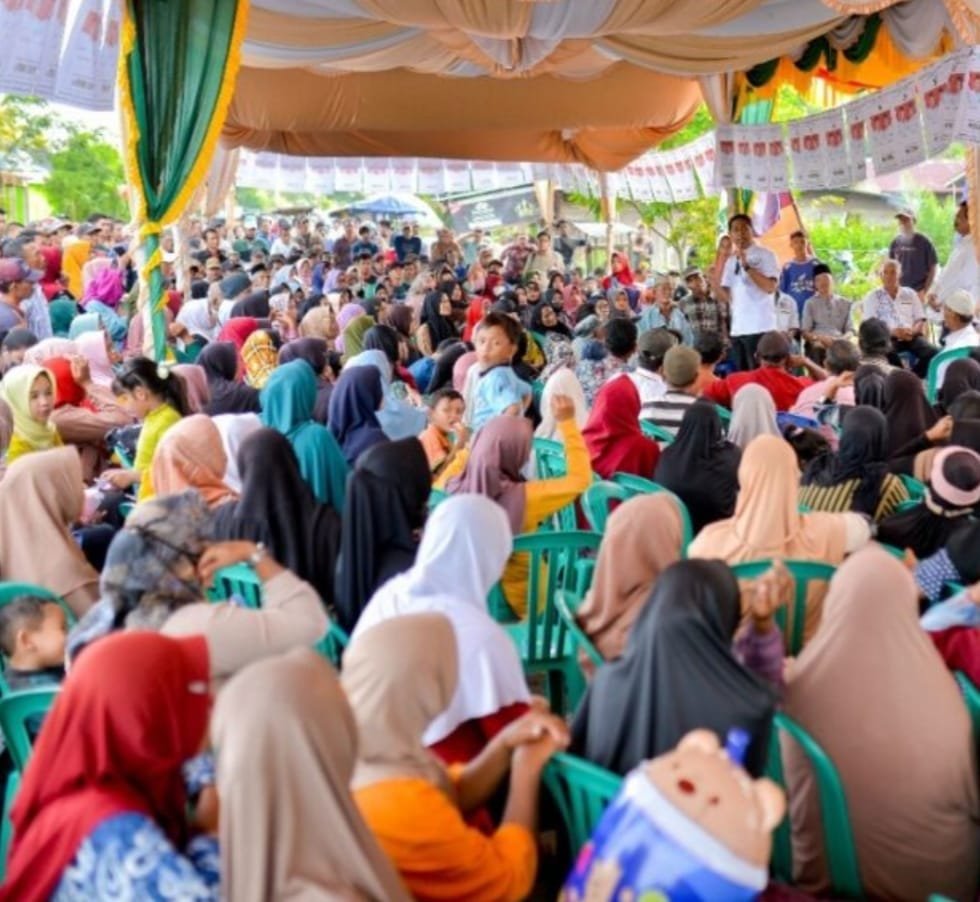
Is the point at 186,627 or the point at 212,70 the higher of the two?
the point at 212,70

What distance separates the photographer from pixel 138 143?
6.36 meters

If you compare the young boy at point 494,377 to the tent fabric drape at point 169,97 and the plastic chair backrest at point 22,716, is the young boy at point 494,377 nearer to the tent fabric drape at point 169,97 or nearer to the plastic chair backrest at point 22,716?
the tent fabric drape at point 169,97

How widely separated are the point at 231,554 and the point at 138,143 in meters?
4.36

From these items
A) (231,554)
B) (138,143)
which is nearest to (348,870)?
(231,554)

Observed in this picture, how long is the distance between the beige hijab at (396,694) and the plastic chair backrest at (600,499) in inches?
78.7

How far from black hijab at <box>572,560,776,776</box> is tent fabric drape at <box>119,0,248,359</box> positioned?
489cm

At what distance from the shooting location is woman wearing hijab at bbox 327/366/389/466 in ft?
15.3

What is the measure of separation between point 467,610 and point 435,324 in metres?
6.65

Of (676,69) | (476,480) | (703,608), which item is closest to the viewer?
(703,608)

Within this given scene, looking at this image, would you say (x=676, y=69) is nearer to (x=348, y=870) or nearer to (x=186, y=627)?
(x=186, y=627)

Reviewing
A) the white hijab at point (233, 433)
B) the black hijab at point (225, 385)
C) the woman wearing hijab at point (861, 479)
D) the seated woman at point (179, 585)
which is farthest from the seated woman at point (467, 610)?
the black hijab at point (225, 385)

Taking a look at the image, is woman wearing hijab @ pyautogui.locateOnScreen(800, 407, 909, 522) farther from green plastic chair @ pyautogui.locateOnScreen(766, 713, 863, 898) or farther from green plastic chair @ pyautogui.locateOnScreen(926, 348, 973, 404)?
green plastic chair @ pyautogui.locateOnScreen(926, 348, 973, 404)

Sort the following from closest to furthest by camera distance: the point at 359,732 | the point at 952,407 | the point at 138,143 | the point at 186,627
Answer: the point at 359,732 < the point at 186,627 < the point at 952,407 < the point at 138,143

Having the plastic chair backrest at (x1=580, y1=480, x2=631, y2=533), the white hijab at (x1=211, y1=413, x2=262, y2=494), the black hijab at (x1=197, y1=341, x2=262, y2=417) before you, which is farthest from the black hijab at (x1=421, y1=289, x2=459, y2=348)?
the plastic chair backrest at (x1=580, y1=480, x2=631, y2=533)
